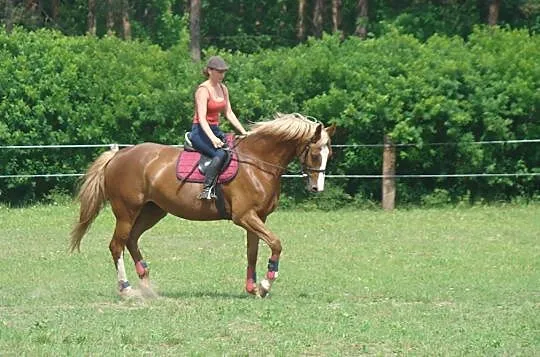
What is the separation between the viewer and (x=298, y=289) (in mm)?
14086

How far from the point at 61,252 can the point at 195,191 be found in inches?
238

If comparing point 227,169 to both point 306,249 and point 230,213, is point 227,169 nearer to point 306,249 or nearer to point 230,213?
point 230,213

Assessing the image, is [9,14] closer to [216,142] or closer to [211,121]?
[211,121]

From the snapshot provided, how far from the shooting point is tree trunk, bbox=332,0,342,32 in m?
47.3

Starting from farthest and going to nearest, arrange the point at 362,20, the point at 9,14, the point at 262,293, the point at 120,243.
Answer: the point at 9,14 → the point at 362,20 → the point at 120,243 → the point at 262,293

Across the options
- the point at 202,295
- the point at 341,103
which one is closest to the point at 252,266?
the point at 202,295

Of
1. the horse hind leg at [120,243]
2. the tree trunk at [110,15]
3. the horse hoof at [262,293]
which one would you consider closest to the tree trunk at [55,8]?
the tree trunk at [110,15]

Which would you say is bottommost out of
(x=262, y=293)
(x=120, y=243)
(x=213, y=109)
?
(x=262, y=293)

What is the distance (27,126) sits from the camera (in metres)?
26.2

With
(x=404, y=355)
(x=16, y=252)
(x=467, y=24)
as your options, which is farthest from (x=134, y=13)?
(x=404, y=355)

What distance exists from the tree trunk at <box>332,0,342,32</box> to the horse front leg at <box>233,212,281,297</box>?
113 feet

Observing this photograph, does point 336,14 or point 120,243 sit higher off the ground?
point 336,14

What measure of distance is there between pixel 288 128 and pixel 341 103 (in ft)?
42.1

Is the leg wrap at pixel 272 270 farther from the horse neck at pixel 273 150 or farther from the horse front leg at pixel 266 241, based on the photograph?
the horse neck at pixel 273 150
